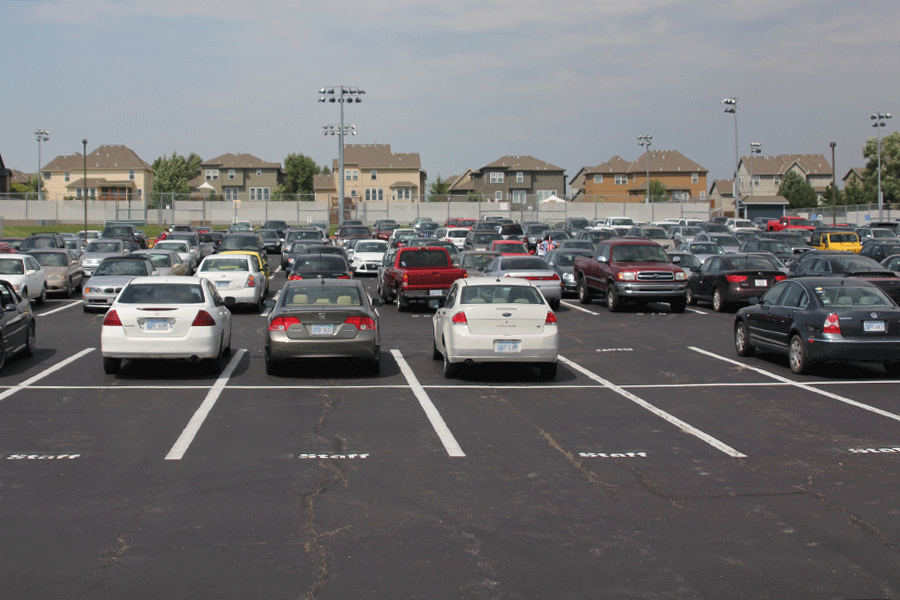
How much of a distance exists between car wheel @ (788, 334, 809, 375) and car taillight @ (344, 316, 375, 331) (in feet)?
21.4

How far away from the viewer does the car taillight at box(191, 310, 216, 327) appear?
14312 mm

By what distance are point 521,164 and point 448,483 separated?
11376 cm

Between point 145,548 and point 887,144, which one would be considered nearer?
point 145,548

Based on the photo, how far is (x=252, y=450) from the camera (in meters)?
9.80

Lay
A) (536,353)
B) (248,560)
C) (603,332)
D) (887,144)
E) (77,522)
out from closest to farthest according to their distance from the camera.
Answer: (248,560) < (77,522) < (536,353) < (603,332) < (887,144)

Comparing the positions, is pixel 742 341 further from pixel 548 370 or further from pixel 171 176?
pixel 171 176

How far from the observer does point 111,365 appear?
14688 mm

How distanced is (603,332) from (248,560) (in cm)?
1568

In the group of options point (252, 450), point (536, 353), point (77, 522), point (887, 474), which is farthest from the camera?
point (536, 353)

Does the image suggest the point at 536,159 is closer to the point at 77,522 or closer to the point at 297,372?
the point at 297,372

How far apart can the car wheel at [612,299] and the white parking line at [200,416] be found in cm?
1168

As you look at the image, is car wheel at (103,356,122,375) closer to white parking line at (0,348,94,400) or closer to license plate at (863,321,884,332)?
white parking line at (0,348,94,400)

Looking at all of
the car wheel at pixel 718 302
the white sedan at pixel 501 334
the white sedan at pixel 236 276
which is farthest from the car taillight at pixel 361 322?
the car wheel at pixel 718 302

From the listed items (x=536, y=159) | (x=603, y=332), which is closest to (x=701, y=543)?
(x=603, y=332)
